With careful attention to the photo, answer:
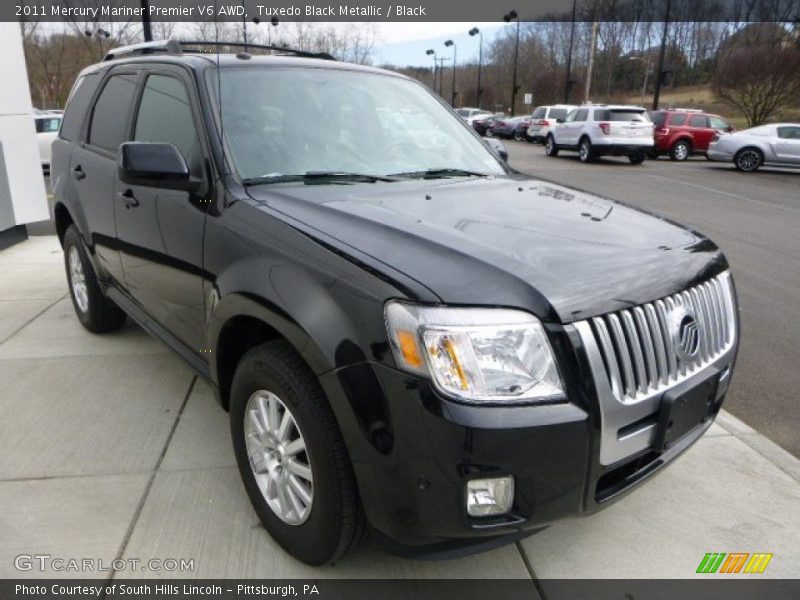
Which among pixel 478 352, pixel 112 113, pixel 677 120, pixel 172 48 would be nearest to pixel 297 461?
pixel 478 352

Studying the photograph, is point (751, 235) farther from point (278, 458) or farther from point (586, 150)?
point (586, 150)

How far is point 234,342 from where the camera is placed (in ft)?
8.97

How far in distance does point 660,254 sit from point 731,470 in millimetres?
1459

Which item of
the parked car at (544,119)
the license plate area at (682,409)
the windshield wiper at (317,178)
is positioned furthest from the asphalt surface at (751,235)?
the parked car at (544,119)

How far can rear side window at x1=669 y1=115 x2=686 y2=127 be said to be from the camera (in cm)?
2411

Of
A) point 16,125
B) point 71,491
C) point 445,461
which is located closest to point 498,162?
point 445,461

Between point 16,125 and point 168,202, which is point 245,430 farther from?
point 16,125

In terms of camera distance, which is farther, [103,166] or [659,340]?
[103,166]

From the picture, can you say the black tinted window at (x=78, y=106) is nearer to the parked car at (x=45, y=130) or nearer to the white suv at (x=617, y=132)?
the parked car at (x=45, y=130)

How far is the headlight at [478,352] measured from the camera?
6.20 feet

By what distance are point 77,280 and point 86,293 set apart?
0.28 meters

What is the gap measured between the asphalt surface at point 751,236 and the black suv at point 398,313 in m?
1.56

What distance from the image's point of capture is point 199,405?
384 cm

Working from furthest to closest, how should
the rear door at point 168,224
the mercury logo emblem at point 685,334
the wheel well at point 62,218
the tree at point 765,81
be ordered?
the tree at point 765,81
the wheel well at point 62,218
the rear door at point 168,224
the mercury logo emblem at point 685,334
